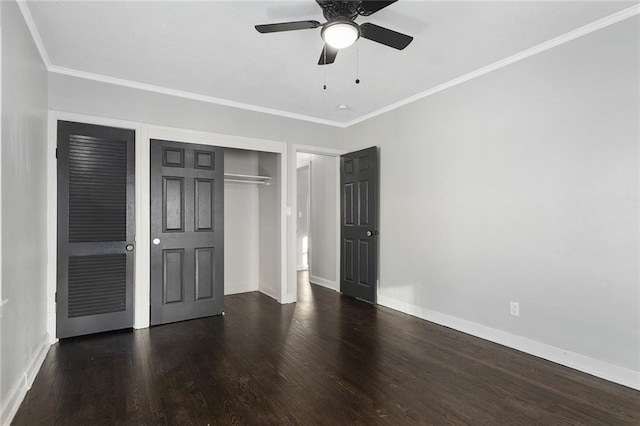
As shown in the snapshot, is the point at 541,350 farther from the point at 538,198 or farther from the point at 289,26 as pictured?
the point at 289,26

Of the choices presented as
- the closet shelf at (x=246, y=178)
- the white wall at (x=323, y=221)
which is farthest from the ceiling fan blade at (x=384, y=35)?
the white wall at (x=323, y=221)

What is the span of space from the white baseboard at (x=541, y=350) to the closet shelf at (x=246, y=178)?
8.68 feet

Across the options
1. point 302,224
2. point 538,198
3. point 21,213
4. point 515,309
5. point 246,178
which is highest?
point 246,178

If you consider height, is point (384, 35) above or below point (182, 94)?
below

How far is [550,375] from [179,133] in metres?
4.25

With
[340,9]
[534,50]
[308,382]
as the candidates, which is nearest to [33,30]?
[340,9]

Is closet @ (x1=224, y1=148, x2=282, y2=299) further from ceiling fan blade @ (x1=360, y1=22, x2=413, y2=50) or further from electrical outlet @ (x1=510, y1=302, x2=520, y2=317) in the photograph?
electrical outlet @ (x1=510, y1=302, x2=520, y2=317)

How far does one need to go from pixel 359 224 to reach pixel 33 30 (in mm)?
3946

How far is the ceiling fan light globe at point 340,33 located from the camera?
218cm

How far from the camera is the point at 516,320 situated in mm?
3127

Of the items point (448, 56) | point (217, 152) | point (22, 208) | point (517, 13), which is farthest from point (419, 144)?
point (22, 208)

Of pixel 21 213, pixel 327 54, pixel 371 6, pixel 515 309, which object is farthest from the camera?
pixel 515 309

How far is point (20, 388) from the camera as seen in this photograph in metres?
2.28

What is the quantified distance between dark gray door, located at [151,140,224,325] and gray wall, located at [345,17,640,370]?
238cm
